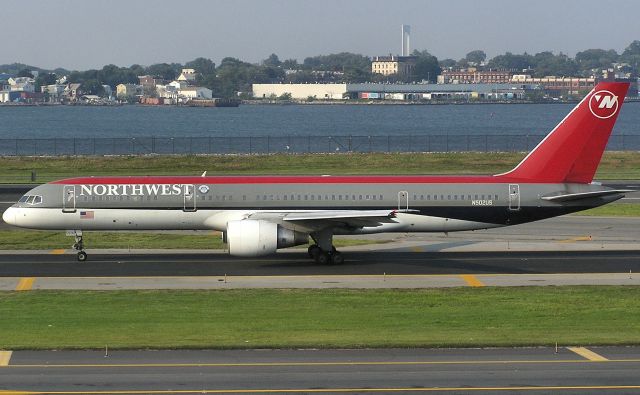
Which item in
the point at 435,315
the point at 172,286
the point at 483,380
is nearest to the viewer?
the point at 483,380

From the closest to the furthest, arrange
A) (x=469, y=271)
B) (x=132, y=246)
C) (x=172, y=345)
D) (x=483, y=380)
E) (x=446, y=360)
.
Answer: (x=483, y=380), (x=446, y=360), (x=172, y=345), (x=469, y=271), (x=132, y=246)

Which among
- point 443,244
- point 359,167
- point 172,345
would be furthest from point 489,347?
point 359,167

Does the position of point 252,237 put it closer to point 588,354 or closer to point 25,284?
point 25,284

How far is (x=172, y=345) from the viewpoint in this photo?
99.3 ft

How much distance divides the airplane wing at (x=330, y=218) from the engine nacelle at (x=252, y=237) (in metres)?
1.37

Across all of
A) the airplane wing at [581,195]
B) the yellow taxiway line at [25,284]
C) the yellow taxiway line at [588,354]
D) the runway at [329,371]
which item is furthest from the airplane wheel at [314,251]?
the yellow taxiway line at [588,354]

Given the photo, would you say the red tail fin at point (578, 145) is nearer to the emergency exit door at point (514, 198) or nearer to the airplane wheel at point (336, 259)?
the emergency exit door at point (514, 198)

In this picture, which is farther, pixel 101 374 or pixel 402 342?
pixel 402 342

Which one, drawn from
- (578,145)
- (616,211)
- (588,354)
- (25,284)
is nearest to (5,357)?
(25,284)

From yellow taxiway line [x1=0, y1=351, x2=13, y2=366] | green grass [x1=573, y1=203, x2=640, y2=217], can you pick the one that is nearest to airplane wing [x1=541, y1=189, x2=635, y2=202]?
green grass [x1=573, y1=203, x2=640, y2=217]

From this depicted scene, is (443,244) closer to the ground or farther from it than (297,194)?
closer to the ground

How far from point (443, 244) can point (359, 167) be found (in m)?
46.1

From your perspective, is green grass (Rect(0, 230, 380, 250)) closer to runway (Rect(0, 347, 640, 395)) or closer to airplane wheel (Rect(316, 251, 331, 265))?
airplane wheel (Rect(316, 251, 331, 265))

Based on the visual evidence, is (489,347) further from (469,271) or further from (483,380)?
(469,271)
